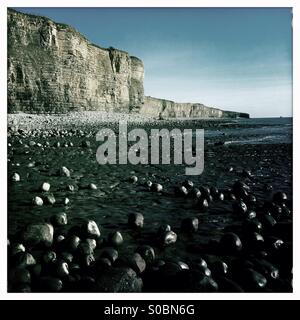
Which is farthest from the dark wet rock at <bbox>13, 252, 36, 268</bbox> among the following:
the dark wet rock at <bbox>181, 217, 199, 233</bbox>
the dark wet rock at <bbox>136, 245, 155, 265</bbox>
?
the dark wet rock at <bbox>181, 217, 199, 233</bbox>

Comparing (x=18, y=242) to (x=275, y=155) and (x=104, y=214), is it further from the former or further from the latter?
(x=275, y=155)

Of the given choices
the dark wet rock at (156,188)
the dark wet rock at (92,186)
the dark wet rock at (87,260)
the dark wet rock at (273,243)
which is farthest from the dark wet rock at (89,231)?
the dark wet rock at (156,188)

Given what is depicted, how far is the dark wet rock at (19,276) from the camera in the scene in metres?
3.53

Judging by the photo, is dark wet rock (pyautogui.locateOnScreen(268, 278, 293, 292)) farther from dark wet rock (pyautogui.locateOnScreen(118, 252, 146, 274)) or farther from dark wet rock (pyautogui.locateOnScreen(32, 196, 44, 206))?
dark wet rock (pyautogui.locateOnScreen(32, 196, 44, 206))

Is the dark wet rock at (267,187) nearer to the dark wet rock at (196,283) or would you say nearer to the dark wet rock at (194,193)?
the dark wet rock at (194,193)

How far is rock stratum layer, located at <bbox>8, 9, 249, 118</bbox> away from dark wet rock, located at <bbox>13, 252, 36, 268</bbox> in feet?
110

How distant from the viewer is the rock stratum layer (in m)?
40.3

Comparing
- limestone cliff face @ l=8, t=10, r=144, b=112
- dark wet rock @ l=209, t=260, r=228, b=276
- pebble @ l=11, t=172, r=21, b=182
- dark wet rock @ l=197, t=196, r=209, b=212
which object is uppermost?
limestone cliff face @ l=8, t=10, r=144, b=112

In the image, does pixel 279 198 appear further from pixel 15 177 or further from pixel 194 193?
pixel 15 177

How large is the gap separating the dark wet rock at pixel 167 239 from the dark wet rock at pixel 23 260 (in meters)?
1.73

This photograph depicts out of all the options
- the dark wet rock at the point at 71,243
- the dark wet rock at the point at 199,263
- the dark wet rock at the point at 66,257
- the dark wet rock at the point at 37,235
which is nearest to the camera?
the dark wet rock at the point at 199,263

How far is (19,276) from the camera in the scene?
3555 mm
